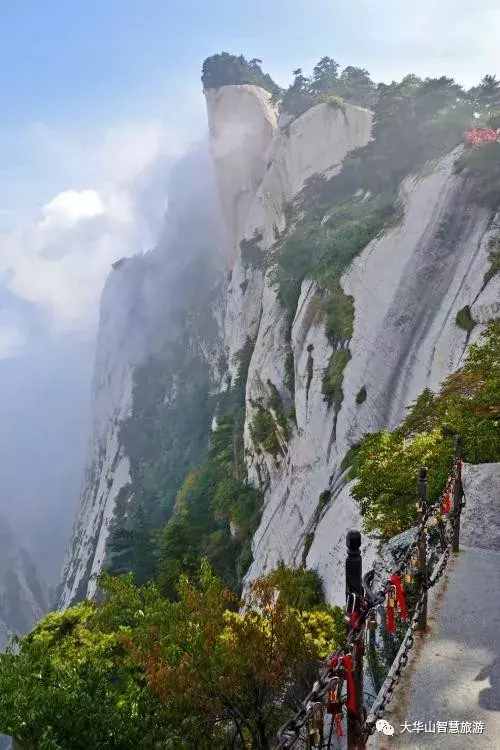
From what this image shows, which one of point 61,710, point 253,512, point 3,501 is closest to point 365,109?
point 253,512

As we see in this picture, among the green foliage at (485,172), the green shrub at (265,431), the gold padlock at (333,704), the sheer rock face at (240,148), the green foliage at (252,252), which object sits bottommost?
the gold padlock at (333,704)

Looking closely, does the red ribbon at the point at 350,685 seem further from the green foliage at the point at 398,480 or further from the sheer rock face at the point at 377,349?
the sheer rock face at the point at 377,349

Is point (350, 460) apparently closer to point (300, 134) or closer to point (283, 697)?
point (283, 697)

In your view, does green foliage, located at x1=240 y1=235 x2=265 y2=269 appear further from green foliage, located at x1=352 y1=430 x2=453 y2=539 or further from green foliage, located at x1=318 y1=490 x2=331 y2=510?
green foliage, located at x1=352 y1=430 x2=453 y2=539

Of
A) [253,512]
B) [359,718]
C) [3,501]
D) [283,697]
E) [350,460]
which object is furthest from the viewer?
[3,501]

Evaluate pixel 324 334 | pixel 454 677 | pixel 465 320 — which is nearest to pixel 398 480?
pixel 454 677

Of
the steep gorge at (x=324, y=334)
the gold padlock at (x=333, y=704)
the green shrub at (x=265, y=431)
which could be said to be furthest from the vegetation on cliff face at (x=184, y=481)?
the gold padlock at (x=333, y=704)
